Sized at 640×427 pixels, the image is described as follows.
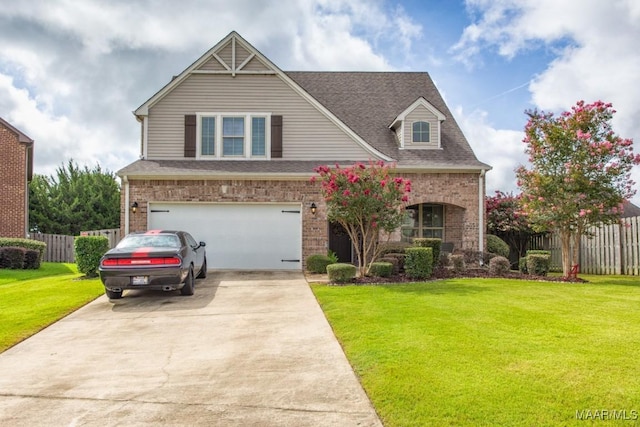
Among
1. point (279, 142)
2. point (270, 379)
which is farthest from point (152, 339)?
point (279, 142)

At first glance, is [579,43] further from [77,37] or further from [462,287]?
[77,37]

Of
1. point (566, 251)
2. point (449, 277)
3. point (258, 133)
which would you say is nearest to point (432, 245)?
point (449, 277)

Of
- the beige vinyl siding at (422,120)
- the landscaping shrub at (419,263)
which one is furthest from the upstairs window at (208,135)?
the landscaping shrub at (419,263)

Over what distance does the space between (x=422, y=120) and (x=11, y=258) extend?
50.7ft

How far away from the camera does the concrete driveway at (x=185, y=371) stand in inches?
168

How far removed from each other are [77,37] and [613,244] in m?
18.2

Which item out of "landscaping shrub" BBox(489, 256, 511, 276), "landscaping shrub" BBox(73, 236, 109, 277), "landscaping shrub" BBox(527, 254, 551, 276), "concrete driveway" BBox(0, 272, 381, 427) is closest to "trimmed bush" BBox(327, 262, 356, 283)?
"concrete driveway" BBox(0, 272, 381, 427)

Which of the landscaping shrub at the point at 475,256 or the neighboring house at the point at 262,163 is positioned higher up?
the neighboring house at the point at 262,163

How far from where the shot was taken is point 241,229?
638 inches

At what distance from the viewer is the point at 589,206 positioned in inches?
510

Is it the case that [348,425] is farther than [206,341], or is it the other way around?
[206,341]

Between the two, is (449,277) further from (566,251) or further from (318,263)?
(318,263)

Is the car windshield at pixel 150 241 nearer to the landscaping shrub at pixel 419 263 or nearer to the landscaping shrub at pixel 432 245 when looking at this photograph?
the landscaping shrub at pixel 419 263

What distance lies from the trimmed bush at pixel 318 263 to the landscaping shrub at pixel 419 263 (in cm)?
300
